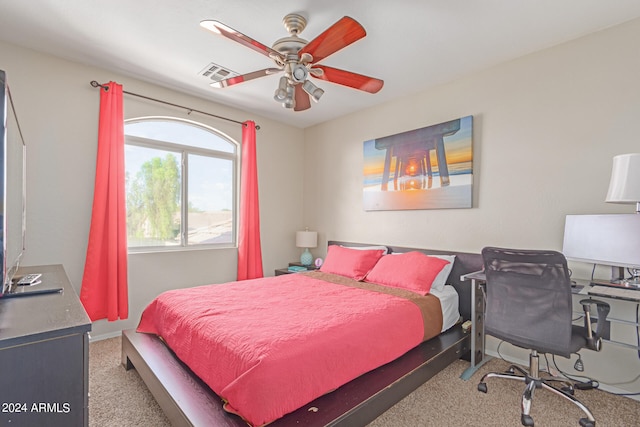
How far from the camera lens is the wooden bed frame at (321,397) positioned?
4.92 feet

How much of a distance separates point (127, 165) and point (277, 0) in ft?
7.92

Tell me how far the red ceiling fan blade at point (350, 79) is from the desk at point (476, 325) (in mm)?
1711

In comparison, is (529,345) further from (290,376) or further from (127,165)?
(127,165)

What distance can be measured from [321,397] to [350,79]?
7.03ft

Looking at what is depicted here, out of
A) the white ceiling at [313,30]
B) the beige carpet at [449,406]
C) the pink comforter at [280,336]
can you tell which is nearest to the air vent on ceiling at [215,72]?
the white ceiling at [313,30]

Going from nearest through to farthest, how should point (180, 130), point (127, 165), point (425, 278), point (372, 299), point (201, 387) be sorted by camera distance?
point (201, 387)
point (372, 299)
point (425, 278)
point (127, 165)
point (180, 130)

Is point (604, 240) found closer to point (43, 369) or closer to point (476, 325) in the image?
point (476, 325)

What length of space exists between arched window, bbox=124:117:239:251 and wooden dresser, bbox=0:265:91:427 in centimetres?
255

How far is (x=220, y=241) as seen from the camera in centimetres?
416

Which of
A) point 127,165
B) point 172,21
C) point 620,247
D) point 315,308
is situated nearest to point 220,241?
point 127,165

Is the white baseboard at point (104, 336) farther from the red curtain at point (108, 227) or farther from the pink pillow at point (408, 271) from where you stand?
the pink pillow at point (408, 271)

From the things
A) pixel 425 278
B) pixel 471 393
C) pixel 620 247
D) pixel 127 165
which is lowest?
pixel 471 393

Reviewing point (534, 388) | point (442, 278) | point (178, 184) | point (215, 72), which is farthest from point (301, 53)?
point (534, 388)

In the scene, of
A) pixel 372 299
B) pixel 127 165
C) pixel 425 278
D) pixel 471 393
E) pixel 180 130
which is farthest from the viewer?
pixel 180 130
